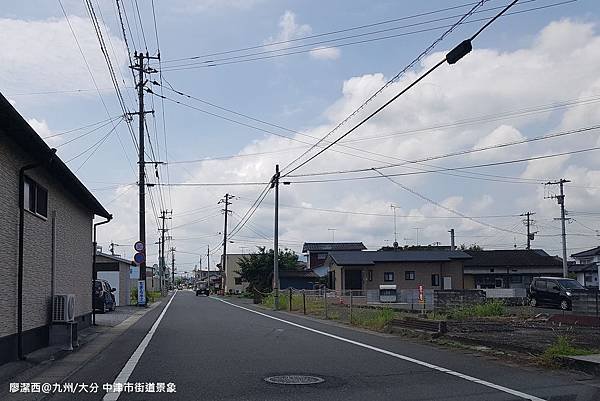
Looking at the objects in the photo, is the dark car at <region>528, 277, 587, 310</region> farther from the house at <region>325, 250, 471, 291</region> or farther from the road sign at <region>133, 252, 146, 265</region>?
the road sign at <region>133, 252, 146, 265</region>

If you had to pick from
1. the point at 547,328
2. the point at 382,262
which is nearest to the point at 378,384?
the point at 547,328

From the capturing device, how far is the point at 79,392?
1009cm

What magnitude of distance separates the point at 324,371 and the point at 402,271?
45353 mm

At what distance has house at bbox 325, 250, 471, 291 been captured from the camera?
56.4m

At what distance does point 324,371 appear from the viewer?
12.2m

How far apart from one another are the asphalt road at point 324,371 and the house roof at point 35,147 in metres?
4.36

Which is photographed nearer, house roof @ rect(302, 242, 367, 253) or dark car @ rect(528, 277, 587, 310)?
dark car @ rect(528, 277, 587, 310)

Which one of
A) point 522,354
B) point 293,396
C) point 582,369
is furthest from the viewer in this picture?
point 522,354

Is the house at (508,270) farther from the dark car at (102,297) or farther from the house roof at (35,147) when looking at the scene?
the house roof at (35,147)

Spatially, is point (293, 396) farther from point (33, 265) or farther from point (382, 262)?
point (382, 262)

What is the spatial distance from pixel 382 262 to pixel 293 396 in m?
47.4

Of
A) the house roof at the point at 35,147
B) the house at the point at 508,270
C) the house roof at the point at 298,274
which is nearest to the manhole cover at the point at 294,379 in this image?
the house roof at the point at 35,147

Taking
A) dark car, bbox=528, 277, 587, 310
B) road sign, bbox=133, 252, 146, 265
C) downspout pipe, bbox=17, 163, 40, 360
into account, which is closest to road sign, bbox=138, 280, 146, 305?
road sign, bbox=133, 252, 146, 265

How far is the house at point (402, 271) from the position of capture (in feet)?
185
